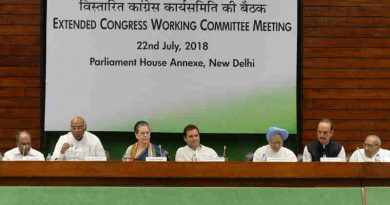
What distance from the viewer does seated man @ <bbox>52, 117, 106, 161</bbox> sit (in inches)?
344

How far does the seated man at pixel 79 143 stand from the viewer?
873 cm

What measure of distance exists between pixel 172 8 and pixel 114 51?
0.85 metres

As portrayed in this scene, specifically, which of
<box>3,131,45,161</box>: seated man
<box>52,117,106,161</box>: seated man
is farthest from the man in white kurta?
<box>3,131,45,161</box>: seated man

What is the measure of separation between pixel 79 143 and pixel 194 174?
2560mm

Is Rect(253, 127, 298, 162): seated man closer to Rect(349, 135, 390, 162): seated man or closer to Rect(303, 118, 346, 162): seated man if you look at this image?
Rect(303, 118, 346, 162): seated man

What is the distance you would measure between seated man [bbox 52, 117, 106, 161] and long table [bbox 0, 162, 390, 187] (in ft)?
5.28

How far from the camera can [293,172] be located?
6973mm

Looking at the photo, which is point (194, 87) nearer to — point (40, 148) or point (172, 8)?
point (172, 8)

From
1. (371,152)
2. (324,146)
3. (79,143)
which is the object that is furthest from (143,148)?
(371,152)

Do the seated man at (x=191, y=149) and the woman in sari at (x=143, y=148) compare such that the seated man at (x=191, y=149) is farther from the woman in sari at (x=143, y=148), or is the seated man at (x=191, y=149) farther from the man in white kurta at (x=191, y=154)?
the woman in sari at (x=143, y=148)

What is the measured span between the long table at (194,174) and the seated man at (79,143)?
63.4 inches

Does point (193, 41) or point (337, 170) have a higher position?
point (193, 41)

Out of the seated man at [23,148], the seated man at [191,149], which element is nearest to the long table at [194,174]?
the seated man at [191,149]

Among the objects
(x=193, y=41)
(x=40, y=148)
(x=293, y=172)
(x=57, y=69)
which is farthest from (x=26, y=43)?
(x=293, y=172)
